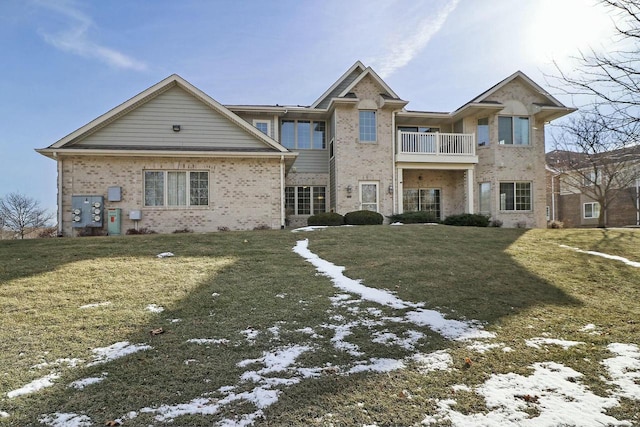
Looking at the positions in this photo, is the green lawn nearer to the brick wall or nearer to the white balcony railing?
the brick wall

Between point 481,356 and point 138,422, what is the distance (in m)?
3.50

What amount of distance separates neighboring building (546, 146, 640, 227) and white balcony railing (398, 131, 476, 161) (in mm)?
6964

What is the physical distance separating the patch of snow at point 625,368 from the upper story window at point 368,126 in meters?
15.4

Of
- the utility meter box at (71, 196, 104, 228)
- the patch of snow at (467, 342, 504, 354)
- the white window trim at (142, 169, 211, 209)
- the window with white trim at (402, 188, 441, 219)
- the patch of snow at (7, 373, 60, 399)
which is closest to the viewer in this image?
the patch of snow at (7, 373, 60, 399)

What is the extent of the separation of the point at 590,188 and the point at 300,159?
19481 millimetres

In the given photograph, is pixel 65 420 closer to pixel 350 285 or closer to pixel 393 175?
pixel 350 285

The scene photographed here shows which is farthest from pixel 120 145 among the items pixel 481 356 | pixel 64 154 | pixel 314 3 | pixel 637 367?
pixel 637 367

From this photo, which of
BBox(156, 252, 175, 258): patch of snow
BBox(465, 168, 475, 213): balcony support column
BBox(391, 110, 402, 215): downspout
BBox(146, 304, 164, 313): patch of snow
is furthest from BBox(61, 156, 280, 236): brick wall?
BBox(465, 168, 475, 213): balcony support column

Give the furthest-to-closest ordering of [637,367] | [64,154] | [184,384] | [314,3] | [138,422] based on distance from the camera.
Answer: [64,154] → [314,3] → [637,367] → [184,384] → [138,422]

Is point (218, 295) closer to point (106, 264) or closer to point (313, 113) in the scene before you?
point (106, 264)

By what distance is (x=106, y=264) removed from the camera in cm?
809

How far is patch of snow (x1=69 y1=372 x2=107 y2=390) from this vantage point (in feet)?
11.1

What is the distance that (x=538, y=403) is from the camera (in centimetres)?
321

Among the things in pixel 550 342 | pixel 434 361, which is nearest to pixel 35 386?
pixel 434 361
